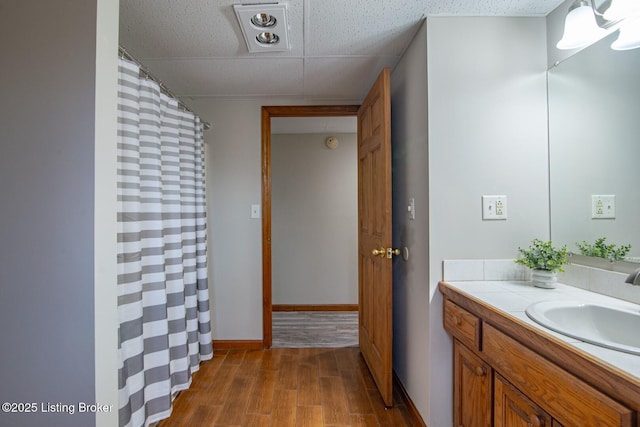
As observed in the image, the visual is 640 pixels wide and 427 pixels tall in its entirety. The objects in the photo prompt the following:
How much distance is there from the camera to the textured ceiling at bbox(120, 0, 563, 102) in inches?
52.2

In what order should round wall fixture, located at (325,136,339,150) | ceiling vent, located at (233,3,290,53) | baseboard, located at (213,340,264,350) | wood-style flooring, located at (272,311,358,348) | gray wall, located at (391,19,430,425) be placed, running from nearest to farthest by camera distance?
ceiling vent, located at (233,3,290,53)
gray wall, located at (391,19,430,425)
baseboard, located at (213,340,264,350)
wood-style flooring, located at (272,311,358,348)
round wall fixture, located at (325,136,339,150)

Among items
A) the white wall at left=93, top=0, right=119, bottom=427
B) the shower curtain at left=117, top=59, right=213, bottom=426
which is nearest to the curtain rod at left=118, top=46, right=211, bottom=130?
the shower curtain at left=117, top=59, right=213, bottom=426

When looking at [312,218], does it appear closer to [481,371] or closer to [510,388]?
[481,371]

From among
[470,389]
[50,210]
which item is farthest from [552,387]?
[50,210]

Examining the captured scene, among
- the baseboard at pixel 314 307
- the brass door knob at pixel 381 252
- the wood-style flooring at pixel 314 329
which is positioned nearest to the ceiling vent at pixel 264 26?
the brass door knob at pixel 381 252

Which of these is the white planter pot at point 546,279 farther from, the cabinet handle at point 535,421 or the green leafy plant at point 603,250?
the cabinet handle at point 535,421

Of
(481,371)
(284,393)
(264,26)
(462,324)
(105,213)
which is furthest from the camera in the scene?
(284,393)

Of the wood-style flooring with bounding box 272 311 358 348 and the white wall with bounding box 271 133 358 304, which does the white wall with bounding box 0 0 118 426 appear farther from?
the white wall with bounding box 271 133 358 304

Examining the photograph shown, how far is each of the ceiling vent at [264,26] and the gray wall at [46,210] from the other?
710mm

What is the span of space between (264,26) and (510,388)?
1911 mm

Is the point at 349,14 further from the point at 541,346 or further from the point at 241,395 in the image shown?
the point at 241,395

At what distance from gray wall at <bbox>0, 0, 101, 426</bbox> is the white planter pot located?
1.71 meters

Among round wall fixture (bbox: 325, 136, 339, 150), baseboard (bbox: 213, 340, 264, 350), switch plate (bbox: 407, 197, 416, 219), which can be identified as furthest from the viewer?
round wall fixture (bbox: 325, 136, 339, 150)

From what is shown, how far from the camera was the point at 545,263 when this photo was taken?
1209 millimetres
